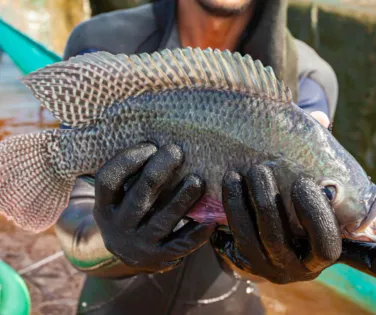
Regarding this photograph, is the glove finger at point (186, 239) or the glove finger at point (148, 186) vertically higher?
the glove finger at point (148, 186)

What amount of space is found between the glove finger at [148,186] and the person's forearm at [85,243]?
511 mm

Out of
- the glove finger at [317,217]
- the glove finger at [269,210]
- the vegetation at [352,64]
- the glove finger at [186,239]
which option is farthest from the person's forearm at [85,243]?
the vegetation at [352,64]

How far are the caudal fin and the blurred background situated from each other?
2.77 feet

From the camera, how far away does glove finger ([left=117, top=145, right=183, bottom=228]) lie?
137 centimetres

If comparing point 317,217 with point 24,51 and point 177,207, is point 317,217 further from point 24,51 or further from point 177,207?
point 24,51

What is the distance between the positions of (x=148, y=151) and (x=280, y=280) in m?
0.56

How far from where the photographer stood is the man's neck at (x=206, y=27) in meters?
2.33

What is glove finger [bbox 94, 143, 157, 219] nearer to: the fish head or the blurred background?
the fish head

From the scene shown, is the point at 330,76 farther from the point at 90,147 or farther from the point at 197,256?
the point at 90,147

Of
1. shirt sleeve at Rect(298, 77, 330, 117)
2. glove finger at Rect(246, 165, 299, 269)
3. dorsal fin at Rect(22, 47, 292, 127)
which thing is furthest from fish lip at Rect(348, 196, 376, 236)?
shirt sleeve at Rect(298, 77, 330, 117)

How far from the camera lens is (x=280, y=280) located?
145 cm

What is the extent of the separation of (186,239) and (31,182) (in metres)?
0.65

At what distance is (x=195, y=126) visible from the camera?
1.39m

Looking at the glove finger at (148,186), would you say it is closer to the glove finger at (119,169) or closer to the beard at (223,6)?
the glove finger at (119,169)
